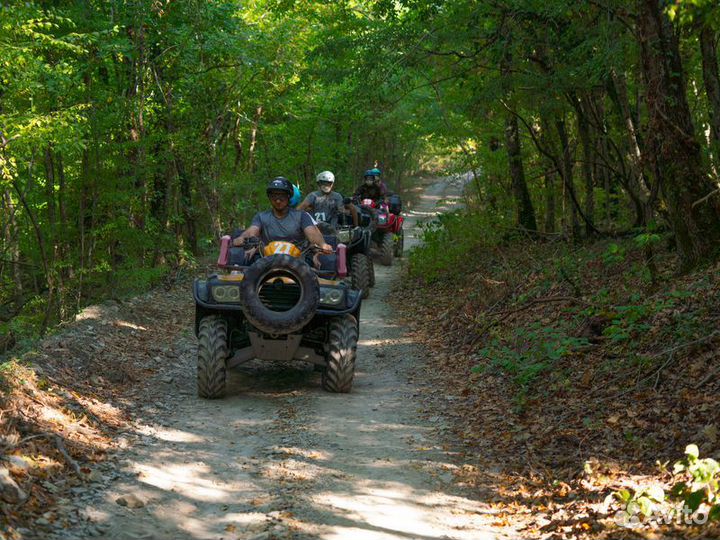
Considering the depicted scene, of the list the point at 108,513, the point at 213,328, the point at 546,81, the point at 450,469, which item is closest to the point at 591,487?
the point at 450,469

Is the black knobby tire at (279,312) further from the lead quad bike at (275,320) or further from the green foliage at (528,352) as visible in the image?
the green foliage at (528,352)

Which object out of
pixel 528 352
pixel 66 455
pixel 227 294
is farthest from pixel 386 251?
pixel 66 455

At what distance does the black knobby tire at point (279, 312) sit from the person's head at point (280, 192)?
1456mm

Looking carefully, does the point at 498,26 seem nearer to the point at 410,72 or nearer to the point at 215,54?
the point at 410,72

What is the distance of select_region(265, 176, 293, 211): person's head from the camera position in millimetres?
8859

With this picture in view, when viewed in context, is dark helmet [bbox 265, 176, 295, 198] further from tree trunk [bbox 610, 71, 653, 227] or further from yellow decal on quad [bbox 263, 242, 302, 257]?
tree trunk [bbox 610, 71, 653, 227]

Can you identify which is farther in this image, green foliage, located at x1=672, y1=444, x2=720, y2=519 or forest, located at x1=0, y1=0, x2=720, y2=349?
forest, located at x1=0, y1=0, x2=720, y2=349

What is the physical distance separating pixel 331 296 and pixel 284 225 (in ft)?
4.65

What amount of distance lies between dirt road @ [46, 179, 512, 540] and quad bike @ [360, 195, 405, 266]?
9.90 m

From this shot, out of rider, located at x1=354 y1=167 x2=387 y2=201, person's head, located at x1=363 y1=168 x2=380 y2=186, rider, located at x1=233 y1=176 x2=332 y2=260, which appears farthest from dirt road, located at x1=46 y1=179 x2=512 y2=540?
rider, located at x1=354 y1=167 x2=387 y2=201

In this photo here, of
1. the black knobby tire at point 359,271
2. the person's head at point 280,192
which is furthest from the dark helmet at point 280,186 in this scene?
the black knobby tire at point 359,271

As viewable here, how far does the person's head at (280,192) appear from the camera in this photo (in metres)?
8.86

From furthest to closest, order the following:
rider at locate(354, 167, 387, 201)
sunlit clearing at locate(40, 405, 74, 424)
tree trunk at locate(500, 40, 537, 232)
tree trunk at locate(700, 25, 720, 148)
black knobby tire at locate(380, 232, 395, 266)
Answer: black knobby tire at locate(380, 232, 395, 266)
rider at locate(354, 167, 387, 201)
tree trunk at locate(500, 40, 537, 232)
tree trunk at locate(700, 25, 720, 148)
sunlit clearing at locate(40, 405, 74, 424)

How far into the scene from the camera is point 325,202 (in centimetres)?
1421
